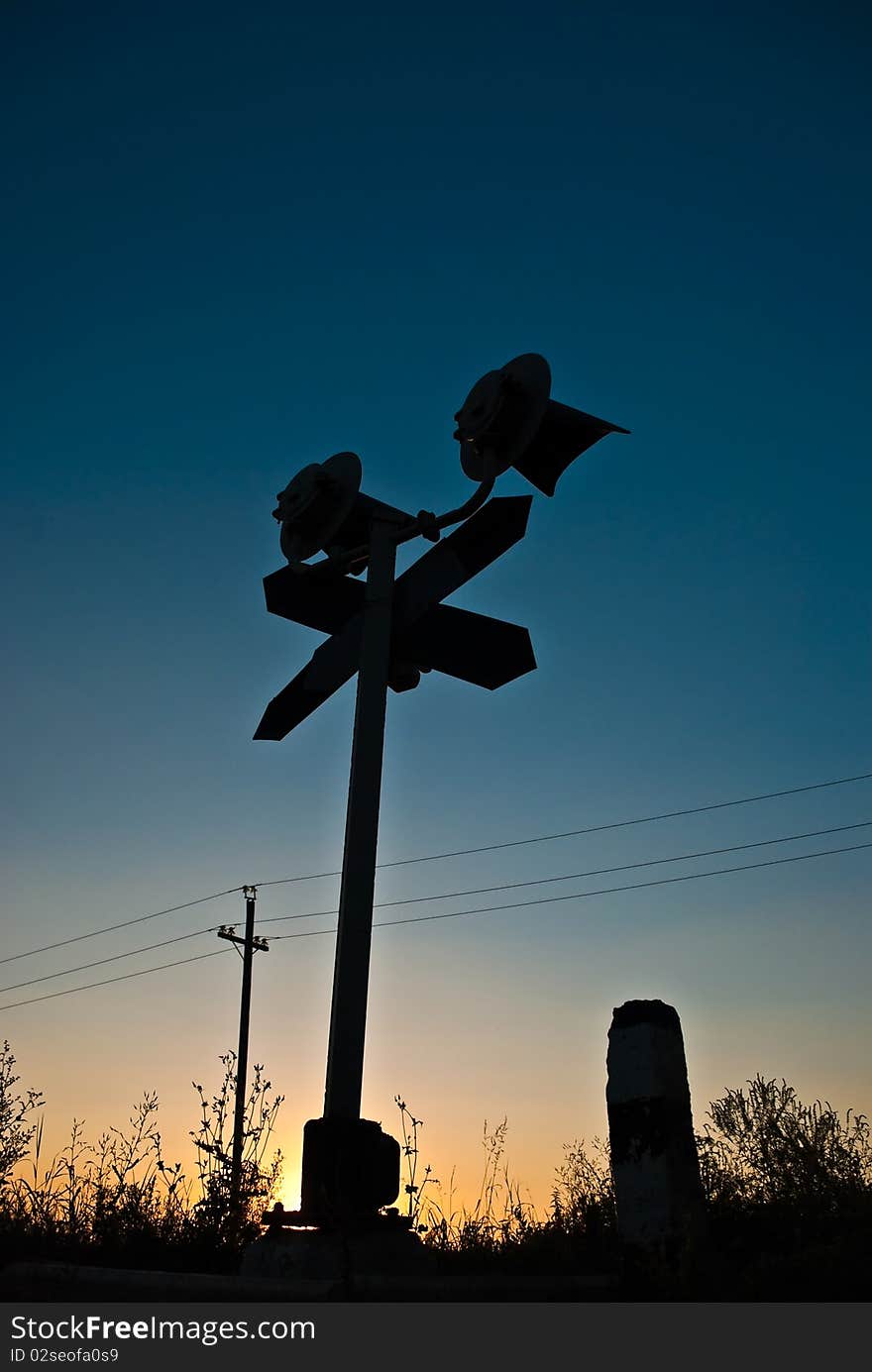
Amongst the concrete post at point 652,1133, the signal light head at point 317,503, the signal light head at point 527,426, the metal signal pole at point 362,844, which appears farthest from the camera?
the signal light head at point 317,503

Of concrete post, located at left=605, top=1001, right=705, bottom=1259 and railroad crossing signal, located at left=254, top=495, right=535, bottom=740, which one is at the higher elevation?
railroad crossing signal, located at left=254, top=495, right=535, bottom=740

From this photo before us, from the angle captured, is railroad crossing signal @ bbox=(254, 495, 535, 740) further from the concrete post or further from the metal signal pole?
the concrete post

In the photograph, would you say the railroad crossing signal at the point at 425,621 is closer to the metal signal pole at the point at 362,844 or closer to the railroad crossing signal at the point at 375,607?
the railroad crossing signal at the point at 375,607

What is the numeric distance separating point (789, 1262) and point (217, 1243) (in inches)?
120

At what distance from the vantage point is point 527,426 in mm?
5332

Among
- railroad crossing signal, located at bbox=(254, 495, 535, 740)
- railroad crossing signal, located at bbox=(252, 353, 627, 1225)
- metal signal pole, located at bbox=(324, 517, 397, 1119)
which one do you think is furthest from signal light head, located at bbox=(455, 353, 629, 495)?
metal signal pole, located at bbox=(324, 517, 397, 1119)

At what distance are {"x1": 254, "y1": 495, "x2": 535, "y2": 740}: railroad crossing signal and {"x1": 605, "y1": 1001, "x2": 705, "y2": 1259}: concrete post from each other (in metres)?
1.89

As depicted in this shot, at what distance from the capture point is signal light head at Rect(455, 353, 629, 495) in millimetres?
5312

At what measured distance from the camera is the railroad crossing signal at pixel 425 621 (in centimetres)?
532

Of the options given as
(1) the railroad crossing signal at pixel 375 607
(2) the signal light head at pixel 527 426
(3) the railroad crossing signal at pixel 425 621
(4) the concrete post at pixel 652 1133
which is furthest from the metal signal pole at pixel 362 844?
(4) the concrete post at pixel 652 1133

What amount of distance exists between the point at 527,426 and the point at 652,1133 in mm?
3246

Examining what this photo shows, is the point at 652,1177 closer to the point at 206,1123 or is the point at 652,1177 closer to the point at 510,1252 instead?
the point at 510,1252

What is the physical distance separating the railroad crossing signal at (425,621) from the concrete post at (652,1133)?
1.89 meters
